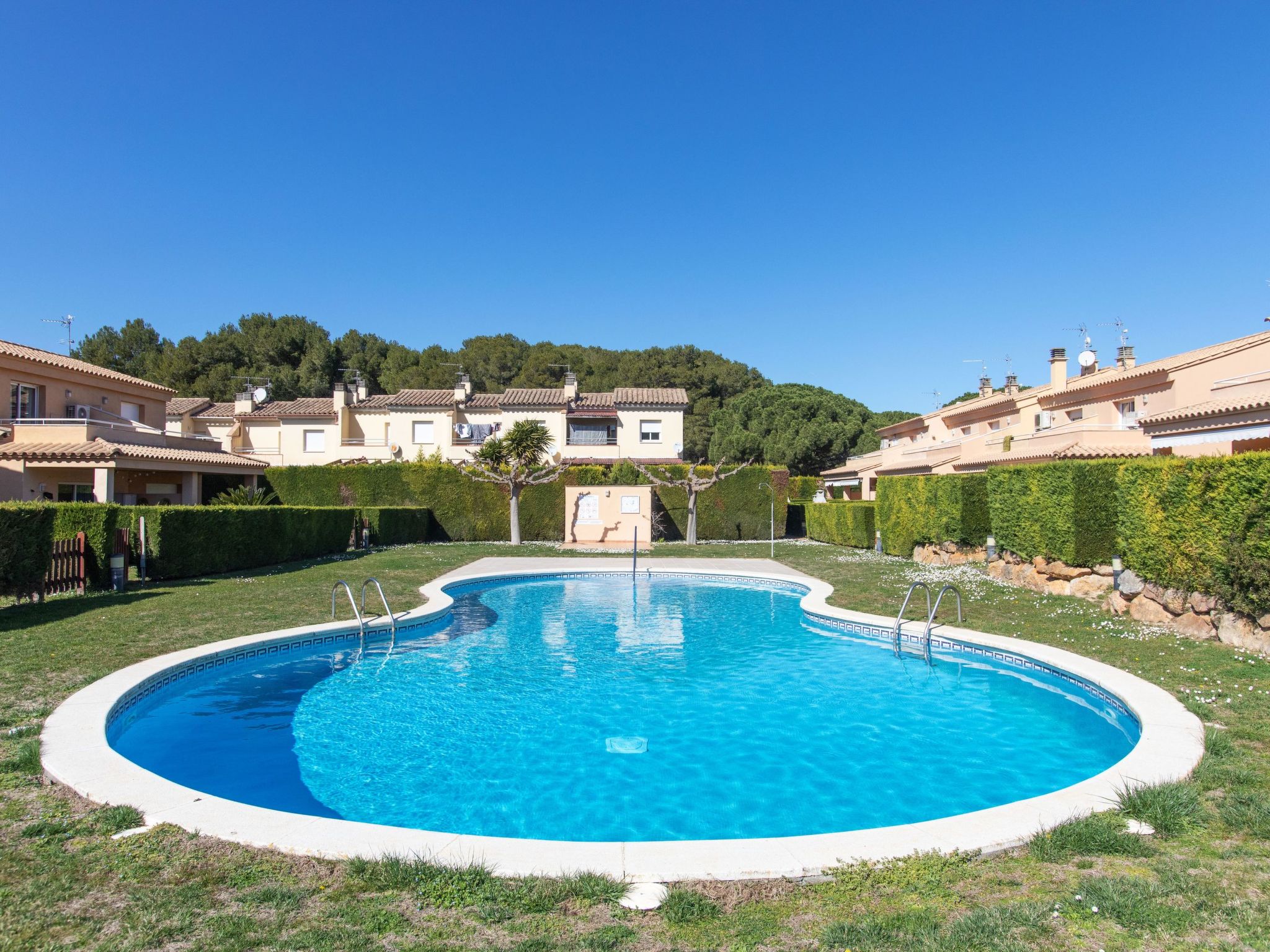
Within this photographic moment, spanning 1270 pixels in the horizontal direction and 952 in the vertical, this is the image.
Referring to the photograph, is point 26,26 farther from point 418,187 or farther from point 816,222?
point 816,222

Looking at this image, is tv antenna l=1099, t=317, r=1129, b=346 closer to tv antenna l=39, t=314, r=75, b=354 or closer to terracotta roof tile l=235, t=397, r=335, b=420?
terracotta roof tile l=235, t=397, r=335, b=420

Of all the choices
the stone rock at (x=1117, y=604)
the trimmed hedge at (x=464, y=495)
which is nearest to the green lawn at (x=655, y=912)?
the stone rock at (x=1117, y=604)

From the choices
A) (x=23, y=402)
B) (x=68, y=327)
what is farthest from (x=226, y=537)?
(x=68, y=327)

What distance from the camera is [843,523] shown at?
29719mm

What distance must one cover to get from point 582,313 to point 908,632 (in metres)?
36.0

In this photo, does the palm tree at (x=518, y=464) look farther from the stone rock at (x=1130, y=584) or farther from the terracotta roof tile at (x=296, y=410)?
the stone rock at (x=1130, y=584)

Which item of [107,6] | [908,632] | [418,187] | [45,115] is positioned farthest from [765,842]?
[418,187]

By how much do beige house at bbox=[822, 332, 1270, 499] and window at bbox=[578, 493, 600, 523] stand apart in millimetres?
11834

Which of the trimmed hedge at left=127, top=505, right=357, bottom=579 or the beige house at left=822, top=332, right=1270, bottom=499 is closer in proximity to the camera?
the trimmed hedge at left=127, top=505, right=357, bottom=579

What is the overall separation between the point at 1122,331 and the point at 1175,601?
29.1 meters

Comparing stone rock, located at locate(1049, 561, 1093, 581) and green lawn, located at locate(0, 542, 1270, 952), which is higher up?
stone rock, located at locate(1049, 561, 1093, 581)

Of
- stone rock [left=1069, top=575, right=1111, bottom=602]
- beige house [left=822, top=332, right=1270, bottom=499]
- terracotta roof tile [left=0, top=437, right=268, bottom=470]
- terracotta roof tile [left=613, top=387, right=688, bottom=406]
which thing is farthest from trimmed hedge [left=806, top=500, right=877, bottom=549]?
terracotta roof tile [left=0, top=437, right=268, bottom=470]

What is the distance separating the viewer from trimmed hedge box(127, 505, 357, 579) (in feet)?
53.0

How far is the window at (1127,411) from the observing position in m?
28.7
